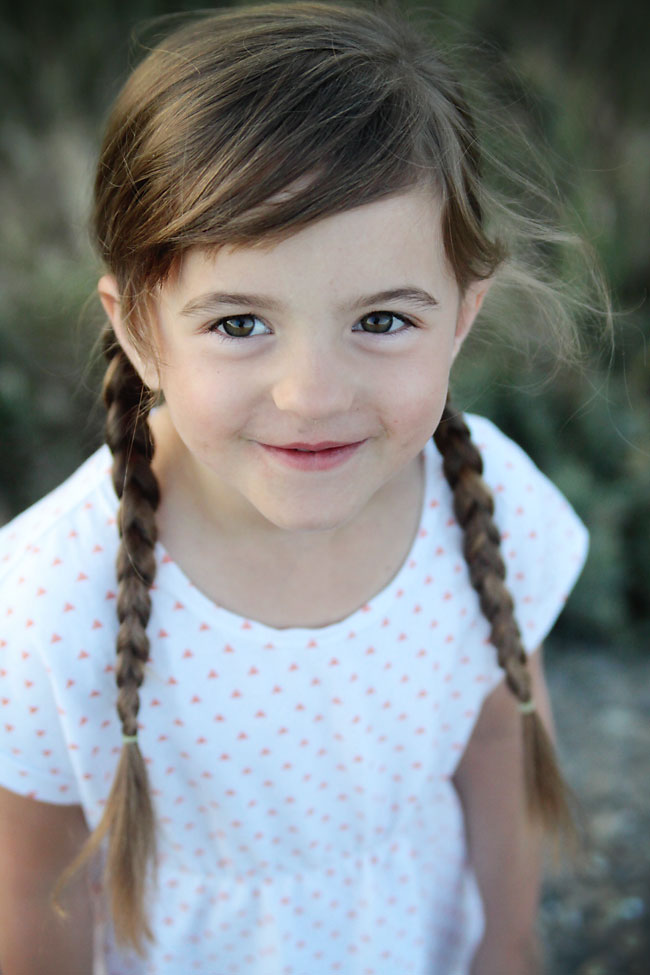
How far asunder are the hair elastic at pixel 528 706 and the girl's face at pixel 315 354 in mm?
512

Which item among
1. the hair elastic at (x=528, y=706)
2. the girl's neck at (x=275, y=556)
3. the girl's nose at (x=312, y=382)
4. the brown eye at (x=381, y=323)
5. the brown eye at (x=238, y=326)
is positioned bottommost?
the hair elastic at (x=528, y=706)

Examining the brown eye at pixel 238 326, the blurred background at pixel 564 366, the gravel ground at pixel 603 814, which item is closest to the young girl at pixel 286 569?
the brown eye at pixel 238 326

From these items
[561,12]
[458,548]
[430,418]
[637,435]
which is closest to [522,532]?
[458,548]

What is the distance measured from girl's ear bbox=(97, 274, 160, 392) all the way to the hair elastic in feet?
2.51

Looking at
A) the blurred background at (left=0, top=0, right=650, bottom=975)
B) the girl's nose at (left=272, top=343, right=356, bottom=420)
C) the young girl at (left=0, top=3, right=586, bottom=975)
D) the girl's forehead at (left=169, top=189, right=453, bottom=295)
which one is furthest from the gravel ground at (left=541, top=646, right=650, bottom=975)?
the girl's forehead at (left=169, top=189, right=453, bottom=295)

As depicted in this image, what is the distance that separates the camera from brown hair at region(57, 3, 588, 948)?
3.27 ft

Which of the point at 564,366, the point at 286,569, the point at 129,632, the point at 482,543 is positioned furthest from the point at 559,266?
the point at 129,632

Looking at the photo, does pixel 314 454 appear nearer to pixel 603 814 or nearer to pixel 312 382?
pixel 312 382

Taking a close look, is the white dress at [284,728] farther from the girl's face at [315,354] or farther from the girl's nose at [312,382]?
the girl's nose at [312,382]

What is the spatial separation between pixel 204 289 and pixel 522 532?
2.29 feet

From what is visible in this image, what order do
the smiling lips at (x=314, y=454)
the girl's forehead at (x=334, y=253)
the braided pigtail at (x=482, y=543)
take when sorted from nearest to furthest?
the girl's forehead at (x=334, y=253) < the smiling lips at (x=314, y=454) < the braided pigtail at (x=482, y=543)

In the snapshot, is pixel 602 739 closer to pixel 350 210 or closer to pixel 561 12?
pixel 350 210

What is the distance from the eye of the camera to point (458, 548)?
146cm

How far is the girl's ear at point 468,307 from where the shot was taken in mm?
1236
